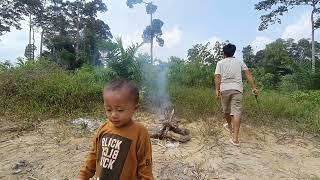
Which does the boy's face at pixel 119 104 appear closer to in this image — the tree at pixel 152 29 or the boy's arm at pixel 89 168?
the boy's arm at pixel 89 168

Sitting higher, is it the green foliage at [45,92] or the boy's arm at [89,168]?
the green foliage at [45,92]

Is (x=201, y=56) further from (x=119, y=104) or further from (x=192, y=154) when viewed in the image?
(x=119, y=104)

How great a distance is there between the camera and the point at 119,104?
6.79ft

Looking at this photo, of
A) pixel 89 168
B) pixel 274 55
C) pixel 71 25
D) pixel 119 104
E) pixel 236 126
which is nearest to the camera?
pixel 119 104

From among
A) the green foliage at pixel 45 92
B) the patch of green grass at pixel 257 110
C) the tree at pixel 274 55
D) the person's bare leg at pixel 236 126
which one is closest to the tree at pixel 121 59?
the green foliage at pixel 45 92

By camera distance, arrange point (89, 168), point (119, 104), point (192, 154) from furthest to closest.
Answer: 1. point (192, 154)
2. point (89, 168)
3. point (119, 104)

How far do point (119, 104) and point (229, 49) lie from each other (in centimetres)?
372

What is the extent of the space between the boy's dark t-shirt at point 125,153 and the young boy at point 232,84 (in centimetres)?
339

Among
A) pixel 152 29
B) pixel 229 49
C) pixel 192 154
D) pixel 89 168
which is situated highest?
pixel 152 29

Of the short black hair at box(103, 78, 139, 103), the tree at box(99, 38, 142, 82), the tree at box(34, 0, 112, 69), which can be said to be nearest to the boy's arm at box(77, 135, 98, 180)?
the short black hair at box(103, 78, 139, 103)

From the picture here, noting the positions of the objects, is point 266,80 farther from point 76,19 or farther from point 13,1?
point 76,19

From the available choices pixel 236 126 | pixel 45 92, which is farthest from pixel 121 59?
pixel 236 126

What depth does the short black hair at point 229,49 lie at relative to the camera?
5.52 metres

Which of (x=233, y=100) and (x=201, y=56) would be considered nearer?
(x=233, y=100)
